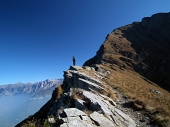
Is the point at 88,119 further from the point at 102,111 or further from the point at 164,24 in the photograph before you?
the point at 164,24

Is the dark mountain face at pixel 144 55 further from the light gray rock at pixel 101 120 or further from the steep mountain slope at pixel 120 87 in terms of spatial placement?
the light gray rock at pixel 101 120

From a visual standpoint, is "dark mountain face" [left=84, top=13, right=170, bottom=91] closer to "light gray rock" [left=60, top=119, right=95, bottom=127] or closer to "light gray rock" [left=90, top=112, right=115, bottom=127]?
"light gray rock" [left=90, top=112, right=115, bottom=127]

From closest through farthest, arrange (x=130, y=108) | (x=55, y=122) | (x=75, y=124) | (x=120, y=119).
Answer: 1. (x=75, y=124)
2. (x=55, y=122)
3. (x=120, y=119)
4. (x=130, y=108)

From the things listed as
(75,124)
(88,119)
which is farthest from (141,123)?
(75,124)

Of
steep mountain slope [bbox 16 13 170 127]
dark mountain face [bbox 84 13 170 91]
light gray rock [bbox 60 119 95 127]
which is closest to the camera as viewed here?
light gray rock [bbox 60 119 95 127]

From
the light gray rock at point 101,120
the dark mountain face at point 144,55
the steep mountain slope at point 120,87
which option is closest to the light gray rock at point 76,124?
the steep mountain slope at point 120,87

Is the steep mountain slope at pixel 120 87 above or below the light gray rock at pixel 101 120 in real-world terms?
above

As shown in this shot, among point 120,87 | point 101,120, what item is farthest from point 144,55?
point 101,120

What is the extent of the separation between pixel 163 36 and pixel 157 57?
57.2 metres

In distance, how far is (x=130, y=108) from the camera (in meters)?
13.4

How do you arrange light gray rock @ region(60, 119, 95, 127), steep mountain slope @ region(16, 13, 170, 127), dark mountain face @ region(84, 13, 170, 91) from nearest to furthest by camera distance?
light gray rock @ region(60, 119, 95, 127), steep mountain slope @ region(16, 13, 170, 127), dark mountain face @ region(84, 13, 170, 91)

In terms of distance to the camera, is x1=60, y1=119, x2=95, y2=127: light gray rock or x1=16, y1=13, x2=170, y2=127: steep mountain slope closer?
x1=60, y1=119, x2=95, y2=127: light gray rock

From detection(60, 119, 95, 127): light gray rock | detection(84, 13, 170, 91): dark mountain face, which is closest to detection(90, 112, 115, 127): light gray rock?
detection(60, 119, 95, 127): light gray rock

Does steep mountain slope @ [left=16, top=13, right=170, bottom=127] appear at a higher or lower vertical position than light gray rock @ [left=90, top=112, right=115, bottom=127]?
higher
